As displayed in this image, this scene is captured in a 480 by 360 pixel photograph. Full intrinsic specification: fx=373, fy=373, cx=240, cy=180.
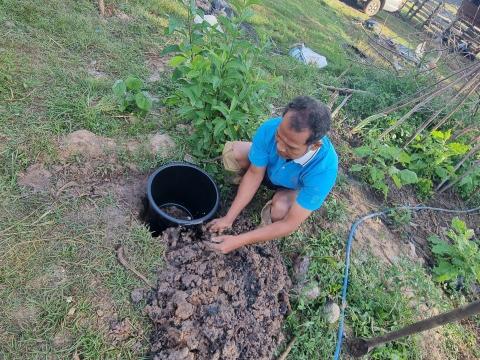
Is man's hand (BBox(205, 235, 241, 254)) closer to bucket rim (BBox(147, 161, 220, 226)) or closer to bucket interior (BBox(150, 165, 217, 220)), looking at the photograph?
bucket rim (BBox(147, 161, 220, 226))

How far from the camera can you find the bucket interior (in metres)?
2.48

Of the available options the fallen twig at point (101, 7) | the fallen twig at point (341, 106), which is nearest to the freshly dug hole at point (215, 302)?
the fallen twig at point (341, 106)

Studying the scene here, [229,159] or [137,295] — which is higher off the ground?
[229,159]

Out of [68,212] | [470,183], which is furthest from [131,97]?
[470,183]

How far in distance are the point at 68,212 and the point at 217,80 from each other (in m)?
1.22

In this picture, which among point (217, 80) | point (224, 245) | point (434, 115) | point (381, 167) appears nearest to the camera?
point (224, 245)

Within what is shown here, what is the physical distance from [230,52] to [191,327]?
1.70m

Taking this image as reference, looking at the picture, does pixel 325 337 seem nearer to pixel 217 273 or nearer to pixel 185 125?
pixel 217 273

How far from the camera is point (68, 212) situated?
219 cm

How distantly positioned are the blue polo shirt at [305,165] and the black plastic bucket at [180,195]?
41 cm

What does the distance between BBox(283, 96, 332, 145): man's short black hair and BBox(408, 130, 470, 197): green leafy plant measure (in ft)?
8.16

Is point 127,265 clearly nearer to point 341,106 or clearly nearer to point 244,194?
point 244,194

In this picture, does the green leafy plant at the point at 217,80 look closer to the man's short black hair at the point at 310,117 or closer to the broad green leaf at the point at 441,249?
the man's short black hair at the point at 310,117

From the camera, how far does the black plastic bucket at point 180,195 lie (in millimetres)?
2254
